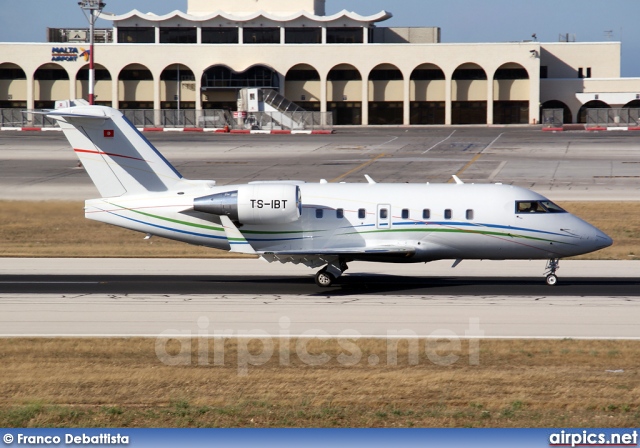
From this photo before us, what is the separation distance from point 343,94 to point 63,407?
102m

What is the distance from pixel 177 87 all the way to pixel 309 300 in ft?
301

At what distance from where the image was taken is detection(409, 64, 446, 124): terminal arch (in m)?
116

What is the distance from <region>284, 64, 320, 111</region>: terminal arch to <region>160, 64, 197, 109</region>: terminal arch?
12.1 metres

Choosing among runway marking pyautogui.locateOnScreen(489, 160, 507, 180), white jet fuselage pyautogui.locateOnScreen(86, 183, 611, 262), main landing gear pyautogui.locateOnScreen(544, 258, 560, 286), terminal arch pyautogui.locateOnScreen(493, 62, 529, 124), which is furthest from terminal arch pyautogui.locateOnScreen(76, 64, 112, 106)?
main landing gear pyautogui.locateOnScreen(544, 258, 560, 286)

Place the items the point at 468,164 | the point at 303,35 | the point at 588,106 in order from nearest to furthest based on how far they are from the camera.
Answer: the point at 468,164, the point at 588,106, the point at 303,35

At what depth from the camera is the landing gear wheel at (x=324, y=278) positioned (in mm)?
29562

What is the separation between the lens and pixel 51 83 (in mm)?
115188

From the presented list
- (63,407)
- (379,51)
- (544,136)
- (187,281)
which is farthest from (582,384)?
(379,51)

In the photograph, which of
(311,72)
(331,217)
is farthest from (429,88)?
(331,217)

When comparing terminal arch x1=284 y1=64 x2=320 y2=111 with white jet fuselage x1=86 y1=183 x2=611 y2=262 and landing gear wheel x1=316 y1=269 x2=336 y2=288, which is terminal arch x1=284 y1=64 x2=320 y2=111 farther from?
landing gear wheel x1=316 y1=269 x2=336 y2=288

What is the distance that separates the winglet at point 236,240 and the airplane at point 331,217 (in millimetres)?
33

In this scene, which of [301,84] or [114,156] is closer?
[114,156]

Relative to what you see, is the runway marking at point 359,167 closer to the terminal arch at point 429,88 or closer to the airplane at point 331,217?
the airplane at point 331,217

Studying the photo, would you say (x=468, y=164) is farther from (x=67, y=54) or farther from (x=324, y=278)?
(x=67, y=54)
